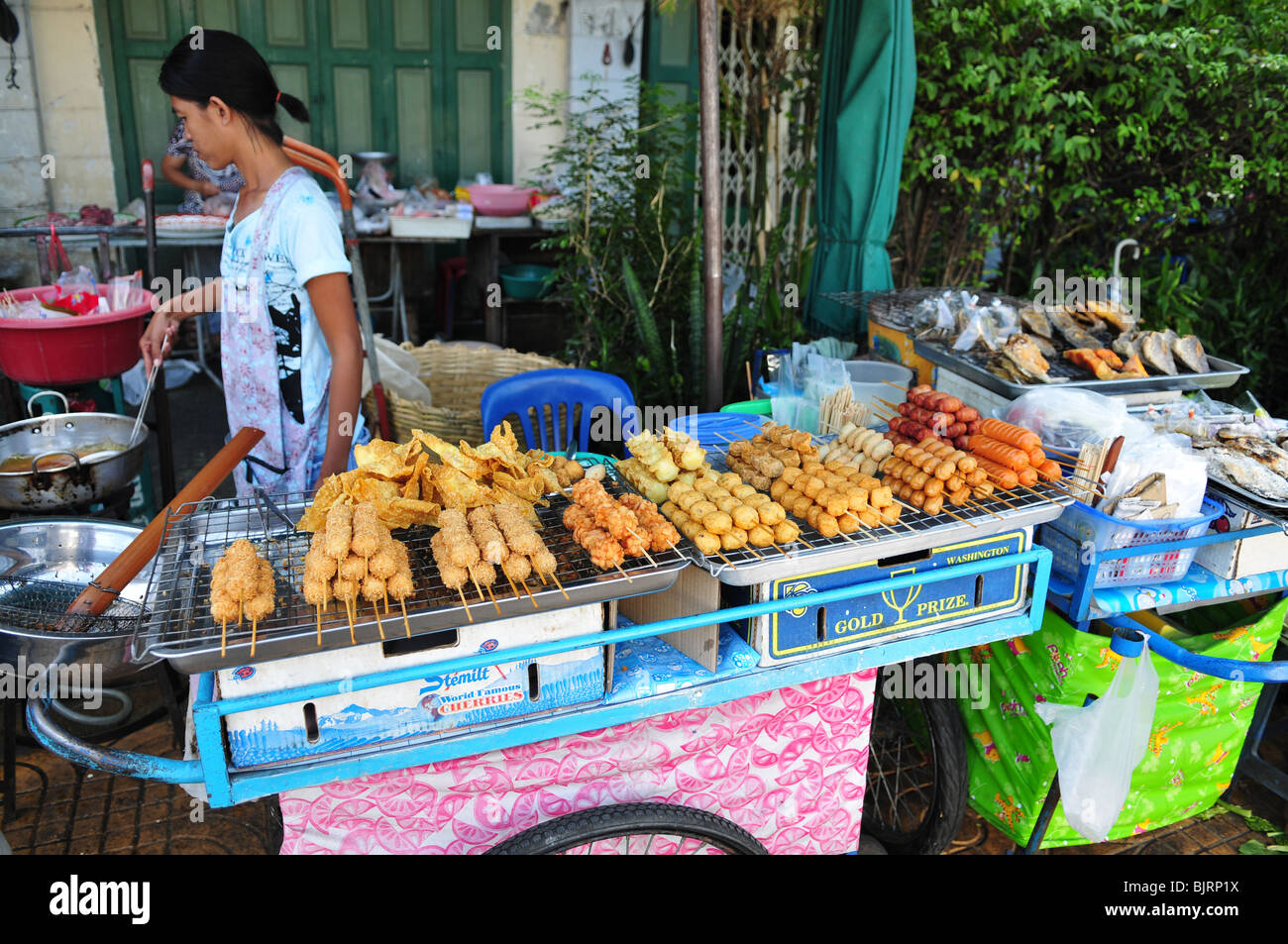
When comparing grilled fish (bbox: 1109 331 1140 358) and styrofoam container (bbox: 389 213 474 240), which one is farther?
styrofoam container (bbox: 389 213 474 240)

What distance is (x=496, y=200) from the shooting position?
8.10m

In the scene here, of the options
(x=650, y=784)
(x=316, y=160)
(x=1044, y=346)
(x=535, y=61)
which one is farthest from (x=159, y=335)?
(x=535, y=61)

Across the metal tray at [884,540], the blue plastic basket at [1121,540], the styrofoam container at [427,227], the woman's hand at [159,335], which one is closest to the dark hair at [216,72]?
the woman's hand at [159,335]

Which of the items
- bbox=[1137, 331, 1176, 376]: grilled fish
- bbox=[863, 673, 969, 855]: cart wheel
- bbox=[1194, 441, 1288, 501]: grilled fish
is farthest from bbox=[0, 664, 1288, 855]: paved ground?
bbox=[1137, 331, 1176, 376]: grilled fish

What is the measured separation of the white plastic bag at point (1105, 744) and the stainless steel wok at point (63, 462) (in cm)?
377

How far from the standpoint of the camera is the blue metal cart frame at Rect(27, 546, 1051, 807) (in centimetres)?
193

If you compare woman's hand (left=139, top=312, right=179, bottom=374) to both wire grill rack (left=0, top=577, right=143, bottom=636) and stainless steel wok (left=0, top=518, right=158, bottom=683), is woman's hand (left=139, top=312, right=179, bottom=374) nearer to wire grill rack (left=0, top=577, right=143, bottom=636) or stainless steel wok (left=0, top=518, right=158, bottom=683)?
stainless steel wok (left=0, top=518, right=158, bottom=683)

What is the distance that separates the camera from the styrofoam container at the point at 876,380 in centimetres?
369

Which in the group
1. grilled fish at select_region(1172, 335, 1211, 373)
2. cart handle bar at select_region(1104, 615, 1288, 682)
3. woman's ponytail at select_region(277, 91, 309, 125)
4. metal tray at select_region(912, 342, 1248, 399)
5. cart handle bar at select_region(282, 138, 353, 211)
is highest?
woman's ponytail at select_region(277, 91, 309, 125)

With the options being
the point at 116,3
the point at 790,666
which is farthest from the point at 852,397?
the point at 116,3

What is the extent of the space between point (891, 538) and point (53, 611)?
2647 millimetres

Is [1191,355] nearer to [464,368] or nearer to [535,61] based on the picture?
[464,368]
